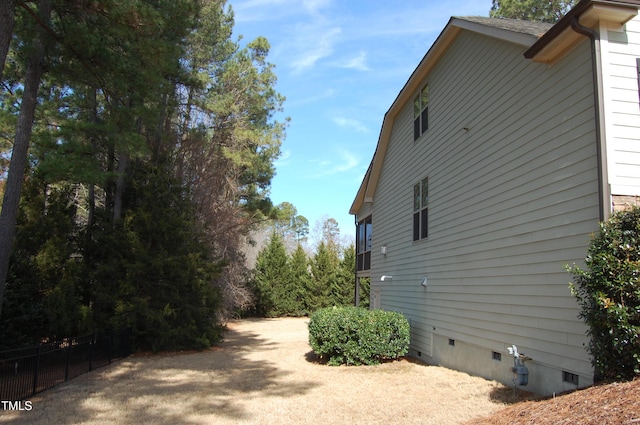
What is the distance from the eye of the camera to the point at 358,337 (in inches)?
392

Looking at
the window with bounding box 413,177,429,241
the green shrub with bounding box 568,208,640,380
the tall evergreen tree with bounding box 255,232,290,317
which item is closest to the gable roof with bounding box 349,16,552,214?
the window with bounding box 413,177,429,241

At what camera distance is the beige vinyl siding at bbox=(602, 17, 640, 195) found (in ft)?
16.2

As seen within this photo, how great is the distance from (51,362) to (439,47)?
33.3 ft

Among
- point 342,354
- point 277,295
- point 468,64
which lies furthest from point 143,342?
point 277,295

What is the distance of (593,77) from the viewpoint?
527 cm

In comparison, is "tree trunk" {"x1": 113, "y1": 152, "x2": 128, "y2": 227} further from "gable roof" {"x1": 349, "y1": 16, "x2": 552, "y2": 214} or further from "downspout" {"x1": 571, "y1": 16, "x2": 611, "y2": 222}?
"downspout" {"x1": 571, "y1": 16, "x2": 611, "y2": 222}

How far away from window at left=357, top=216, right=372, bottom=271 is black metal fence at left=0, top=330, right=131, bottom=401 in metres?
9.46

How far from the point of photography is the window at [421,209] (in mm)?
10875

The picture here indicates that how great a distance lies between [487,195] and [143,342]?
32.5ft

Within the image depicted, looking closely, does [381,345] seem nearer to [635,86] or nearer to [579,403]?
[579,403]

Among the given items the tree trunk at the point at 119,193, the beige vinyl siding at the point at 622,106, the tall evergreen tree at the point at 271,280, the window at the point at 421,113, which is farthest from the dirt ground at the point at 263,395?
the tall evergreen tree at the point at 271,280

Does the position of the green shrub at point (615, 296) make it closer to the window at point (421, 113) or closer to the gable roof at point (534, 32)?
the gable roof at point (534, 32)

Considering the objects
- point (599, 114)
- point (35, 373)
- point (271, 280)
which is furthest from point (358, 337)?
point (271, 280)

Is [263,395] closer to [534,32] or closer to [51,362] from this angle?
[51,362]
